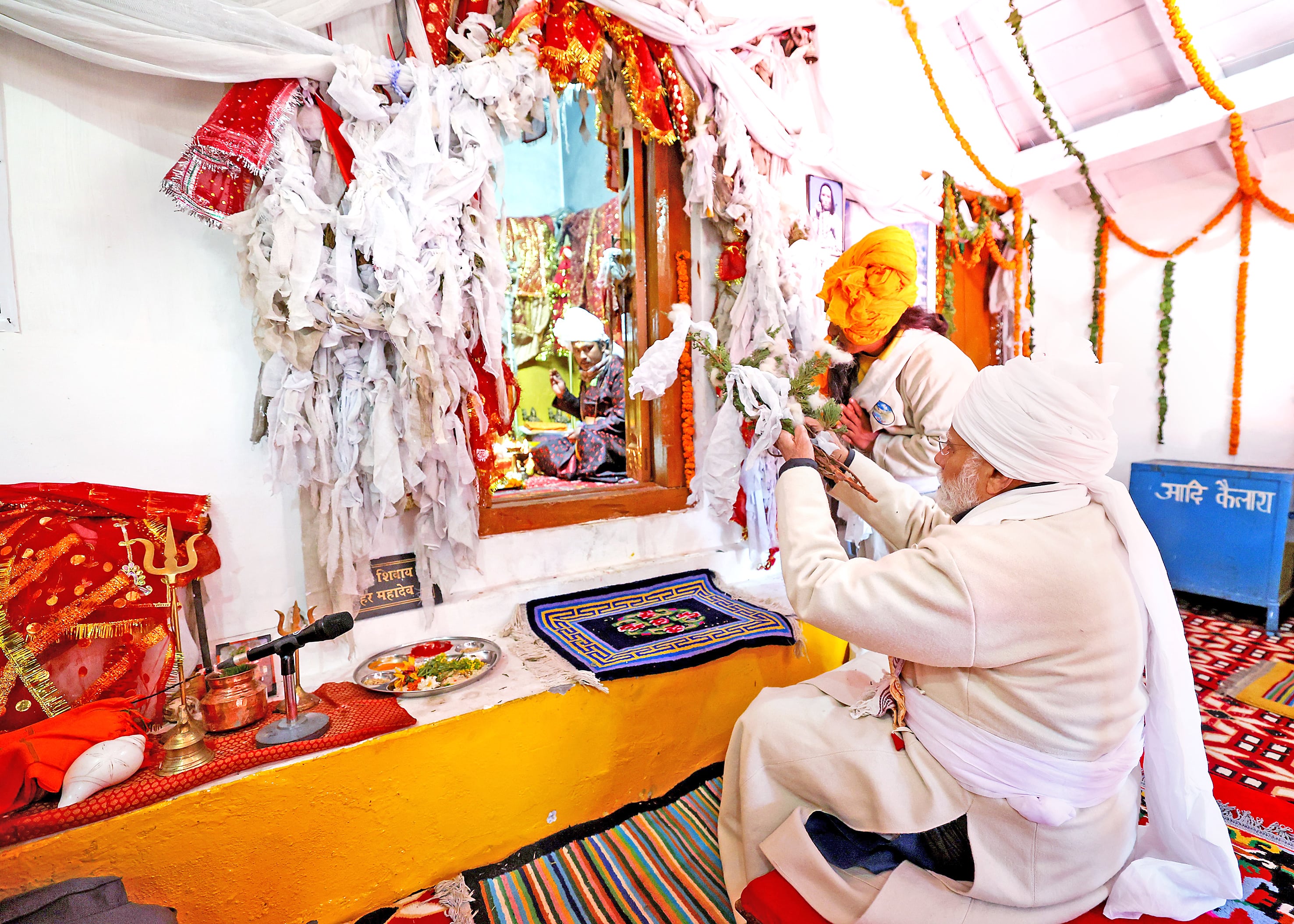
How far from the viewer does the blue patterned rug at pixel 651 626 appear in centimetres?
220

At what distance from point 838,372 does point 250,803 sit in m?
2.48

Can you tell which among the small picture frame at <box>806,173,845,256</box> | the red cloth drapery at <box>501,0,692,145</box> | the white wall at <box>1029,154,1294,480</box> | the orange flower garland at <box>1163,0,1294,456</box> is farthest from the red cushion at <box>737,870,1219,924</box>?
the orange flower garland at <box>1163,0,1294,456</box>

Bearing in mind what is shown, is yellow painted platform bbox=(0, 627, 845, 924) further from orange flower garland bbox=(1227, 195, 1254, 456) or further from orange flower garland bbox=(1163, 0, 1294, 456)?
orange flower garland bbox=(1227, 195, 1254, 456)

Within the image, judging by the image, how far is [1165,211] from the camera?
184 inches

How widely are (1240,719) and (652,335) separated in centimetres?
307

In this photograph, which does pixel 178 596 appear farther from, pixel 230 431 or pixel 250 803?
pixel 250 803

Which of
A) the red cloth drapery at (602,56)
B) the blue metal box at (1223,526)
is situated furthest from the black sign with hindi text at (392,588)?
the blue metal box at (1223,526)

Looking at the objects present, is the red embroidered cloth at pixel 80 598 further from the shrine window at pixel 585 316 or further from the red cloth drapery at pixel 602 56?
the red cloth drapery at pixel 602 56

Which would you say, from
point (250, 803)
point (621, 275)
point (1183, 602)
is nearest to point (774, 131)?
point (621, 275)

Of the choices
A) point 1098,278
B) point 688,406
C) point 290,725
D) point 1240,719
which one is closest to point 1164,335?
point 1098,278

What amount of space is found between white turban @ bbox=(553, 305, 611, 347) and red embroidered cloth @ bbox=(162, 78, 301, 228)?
8.52 ft

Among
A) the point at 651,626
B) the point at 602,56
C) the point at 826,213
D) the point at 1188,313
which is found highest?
the point at 602,56

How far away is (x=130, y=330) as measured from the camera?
186cm

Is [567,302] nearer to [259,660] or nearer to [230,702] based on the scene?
[259,660]
